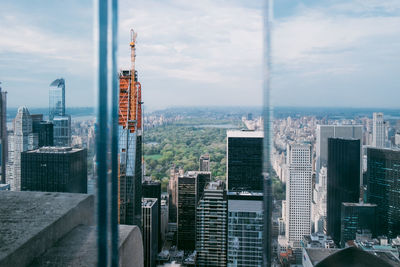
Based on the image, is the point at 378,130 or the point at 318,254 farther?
the point at 378,130

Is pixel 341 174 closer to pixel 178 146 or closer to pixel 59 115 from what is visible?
pixel 178 146

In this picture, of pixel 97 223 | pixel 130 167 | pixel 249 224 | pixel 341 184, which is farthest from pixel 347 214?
pixel 97 223

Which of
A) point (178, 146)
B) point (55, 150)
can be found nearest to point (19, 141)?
point (55, 150)

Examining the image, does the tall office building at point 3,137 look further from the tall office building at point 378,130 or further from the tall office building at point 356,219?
the tall office building at point 378,130

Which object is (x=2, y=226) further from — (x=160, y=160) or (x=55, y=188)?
(x=160, y=160)

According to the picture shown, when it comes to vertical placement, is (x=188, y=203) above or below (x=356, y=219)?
below

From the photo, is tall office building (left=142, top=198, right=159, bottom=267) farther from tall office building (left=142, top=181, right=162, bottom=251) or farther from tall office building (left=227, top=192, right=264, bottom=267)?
tall office building (left=227, top=192, right=264, bottom=267)

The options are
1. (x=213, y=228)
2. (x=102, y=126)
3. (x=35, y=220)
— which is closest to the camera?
(x=35, y=220)
